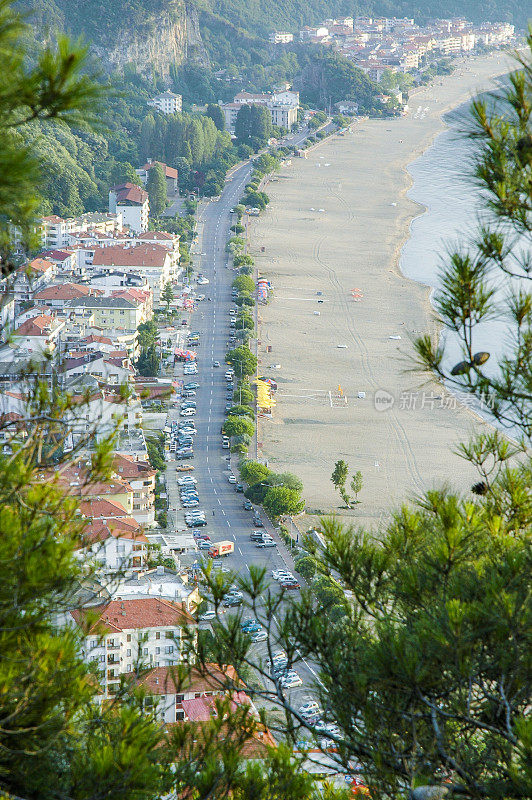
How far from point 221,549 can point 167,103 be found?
34.2 metres

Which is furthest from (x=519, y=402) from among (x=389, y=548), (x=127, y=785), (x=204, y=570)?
(x=127, y=785)

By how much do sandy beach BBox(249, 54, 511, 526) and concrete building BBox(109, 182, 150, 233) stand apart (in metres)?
3.03

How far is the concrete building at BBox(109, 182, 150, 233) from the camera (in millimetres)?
26047

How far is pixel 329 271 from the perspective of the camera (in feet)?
72.4

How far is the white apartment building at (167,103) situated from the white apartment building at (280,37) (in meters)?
18.1

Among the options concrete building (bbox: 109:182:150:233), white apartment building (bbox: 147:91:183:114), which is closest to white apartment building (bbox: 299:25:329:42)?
white apartment building (bbox: 147:91:183:114)

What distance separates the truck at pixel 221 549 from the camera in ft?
32.6

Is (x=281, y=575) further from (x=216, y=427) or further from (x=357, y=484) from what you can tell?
(x=216, y=427)

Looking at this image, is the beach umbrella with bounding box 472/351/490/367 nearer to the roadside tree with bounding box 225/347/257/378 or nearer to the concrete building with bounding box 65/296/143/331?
the roadside tree with bounding box 225/347/257/378

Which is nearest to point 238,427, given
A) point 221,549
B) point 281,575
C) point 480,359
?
point 221,549

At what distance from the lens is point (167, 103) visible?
4097cm

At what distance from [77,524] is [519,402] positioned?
114 centimetres

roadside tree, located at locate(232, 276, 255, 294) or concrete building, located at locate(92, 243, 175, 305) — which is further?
concrete building, located at locate(92, 243, 175, 305)

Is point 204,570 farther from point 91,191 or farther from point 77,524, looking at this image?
point 91,191
